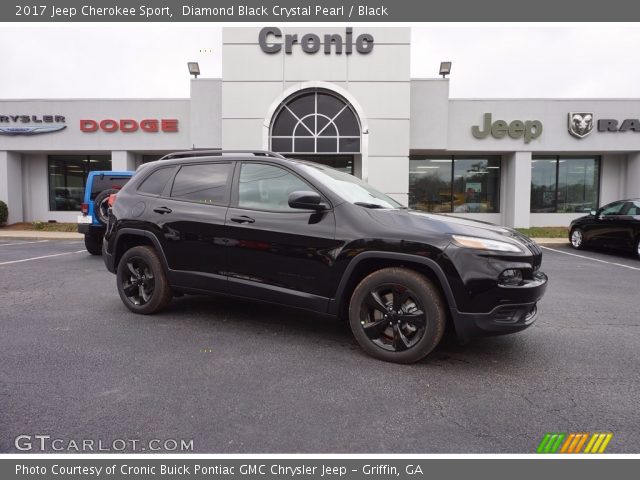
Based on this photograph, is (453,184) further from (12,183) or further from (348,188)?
(12,183)

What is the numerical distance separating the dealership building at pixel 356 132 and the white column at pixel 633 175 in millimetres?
87

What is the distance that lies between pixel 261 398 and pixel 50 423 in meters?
1.23

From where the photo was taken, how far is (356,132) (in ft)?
50.2

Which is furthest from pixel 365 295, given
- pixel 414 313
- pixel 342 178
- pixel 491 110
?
pixel 491 110

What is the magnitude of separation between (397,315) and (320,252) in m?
0.83

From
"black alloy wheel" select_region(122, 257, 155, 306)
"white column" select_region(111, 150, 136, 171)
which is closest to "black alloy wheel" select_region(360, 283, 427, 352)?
"black alloy wheel" select_region(122, 257, 155, 306)

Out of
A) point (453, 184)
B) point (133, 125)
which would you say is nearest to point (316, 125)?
point (453, 184)

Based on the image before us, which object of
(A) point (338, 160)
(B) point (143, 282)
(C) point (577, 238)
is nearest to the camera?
(B) point (143, 282)

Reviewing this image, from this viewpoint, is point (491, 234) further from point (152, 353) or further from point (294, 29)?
point (294, 29)

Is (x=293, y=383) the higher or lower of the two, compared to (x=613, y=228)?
lower

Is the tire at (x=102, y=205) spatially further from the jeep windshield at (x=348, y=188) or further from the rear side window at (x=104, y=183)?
the jeep windshield at (x=348, y=188)

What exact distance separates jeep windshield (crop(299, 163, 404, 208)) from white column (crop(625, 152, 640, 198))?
18904 millimetres

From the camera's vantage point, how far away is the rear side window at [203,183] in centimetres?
413

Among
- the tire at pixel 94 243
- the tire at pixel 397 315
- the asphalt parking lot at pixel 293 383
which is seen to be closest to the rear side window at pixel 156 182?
the asphalt parking lot at pixel 293 383
